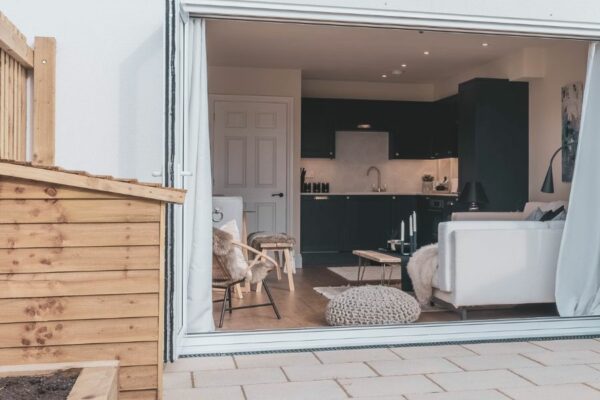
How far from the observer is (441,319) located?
4922 mm

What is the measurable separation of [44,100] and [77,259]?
1.47m

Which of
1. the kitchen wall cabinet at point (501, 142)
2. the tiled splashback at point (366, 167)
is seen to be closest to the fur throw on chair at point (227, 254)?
the kitchen wall cabinet at point (501, 142)

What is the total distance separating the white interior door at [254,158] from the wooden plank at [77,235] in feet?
19.7

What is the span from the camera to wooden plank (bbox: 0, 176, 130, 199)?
257 cm

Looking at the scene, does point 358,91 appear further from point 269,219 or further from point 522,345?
point 522,345

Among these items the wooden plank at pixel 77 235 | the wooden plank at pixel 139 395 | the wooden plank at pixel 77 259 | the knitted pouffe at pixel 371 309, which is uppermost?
the wooden plank at pixel 77 235

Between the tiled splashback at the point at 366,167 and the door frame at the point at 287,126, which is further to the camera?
the tiled splashback at the point at 366,167

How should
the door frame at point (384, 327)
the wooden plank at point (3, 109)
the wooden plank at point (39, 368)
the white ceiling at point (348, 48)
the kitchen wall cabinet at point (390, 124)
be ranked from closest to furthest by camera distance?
1. the wooden plank at point (39, 368)
2. the wooden plank at point (3, 109)
3. the door frame at point (384, 327)
4. the white ceiling at point (348, 48)
5. the kitchen wall cabinet at point (390, 124)

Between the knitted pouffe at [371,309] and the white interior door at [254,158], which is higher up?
the white interior door at [254,158]

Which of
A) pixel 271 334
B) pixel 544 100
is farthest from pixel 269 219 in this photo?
pixel 271 334

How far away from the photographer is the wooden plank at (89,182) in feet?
8.20

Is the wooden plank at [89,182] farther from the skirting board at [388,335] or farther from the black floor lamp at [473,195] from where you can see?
the black floor lamp at [473,195]

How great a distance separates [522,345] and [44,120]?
321cm

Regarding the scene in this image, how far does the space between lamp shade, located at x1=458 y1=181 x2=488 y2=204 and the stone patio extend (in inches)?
154
